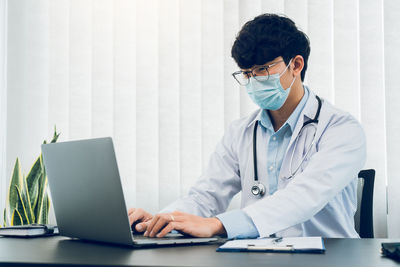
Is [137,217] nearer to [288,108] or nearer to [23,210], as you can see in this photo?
[288,108]

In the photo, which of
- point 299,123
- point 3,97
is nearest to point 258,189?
point 299,123

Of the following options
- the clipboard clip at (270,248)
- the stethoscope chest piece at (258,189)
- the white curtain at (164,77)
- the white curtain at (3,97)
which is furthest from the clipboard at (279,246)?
the white curtain at (3,97)

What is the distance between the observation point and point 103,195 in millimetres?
999

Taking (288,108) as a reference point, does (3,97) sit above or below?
above

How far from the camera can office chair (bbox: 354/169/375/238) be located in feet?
5.48

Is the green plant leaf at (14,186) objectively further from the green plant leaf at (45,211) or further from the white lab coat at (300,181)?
the white lab coat at (300,181)

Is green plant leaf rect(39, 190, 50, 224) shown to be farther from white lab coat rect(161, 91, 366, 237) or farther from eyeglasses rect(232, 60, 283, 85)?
eyeglasses rect(232, 60, 283, 85)

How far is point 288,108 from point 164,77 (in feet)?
3.48

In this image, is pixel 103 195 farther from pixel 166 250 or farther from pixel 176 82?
pixel 176 82

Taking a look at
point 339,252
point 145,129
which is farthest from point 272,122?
point 145,129

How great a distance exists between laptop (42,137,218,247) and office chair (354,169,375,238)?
0.80m

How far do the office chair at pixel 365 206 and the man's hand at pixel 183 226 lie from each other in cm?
73

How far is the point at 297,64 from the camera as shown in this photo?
1.70 metres

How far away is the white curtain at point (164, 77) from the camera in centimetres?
238
